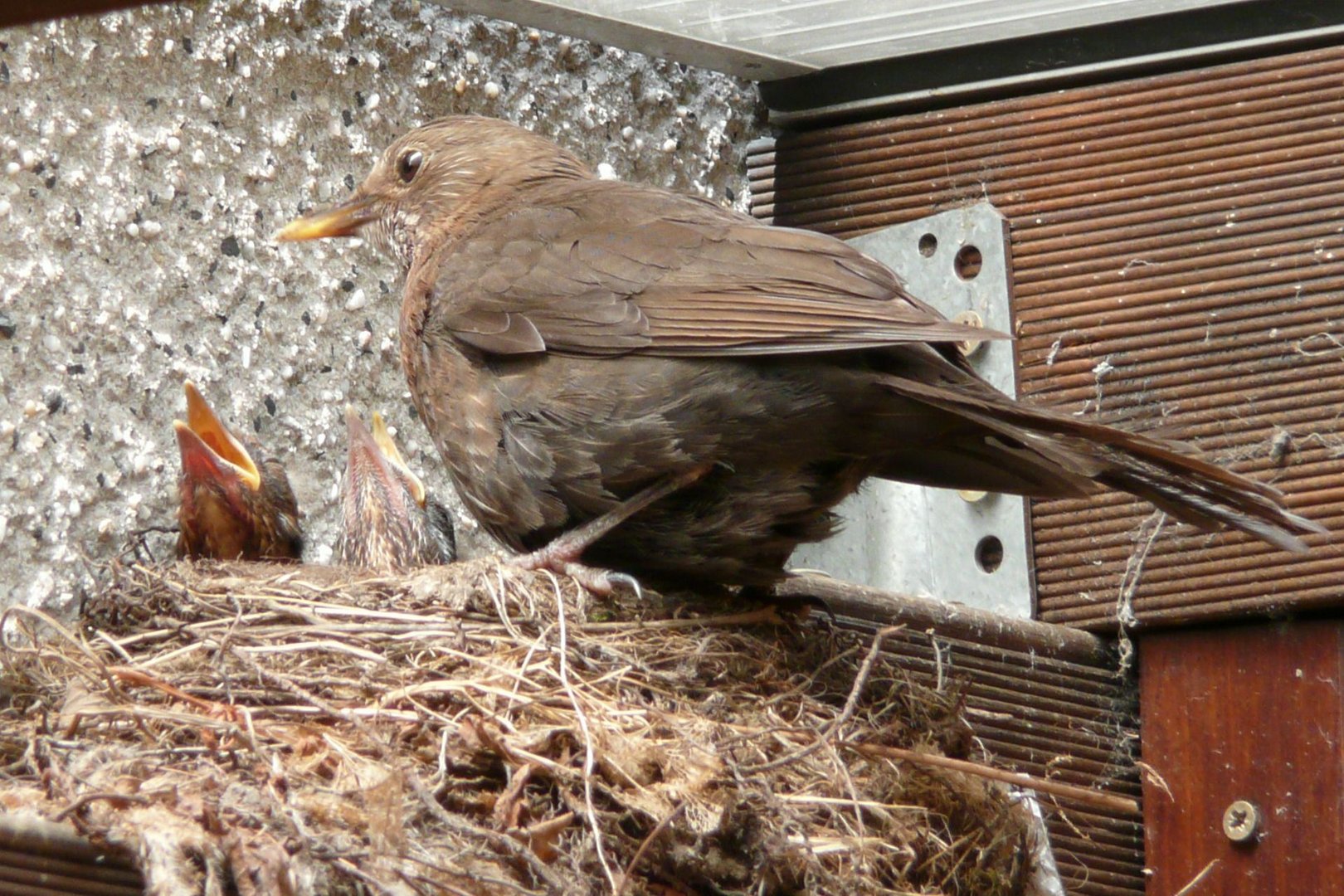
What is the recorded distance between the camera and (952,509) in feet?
14.3

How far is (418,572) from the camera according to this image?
11.5 feet

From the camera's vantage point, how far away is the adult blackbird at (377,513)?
13.3 feet

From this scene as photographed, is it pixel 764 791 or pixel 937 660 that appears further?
pixel 937 660

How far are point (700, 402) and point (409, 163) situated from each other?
4.13 ft

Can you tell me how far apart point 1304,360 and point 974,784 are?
131cm

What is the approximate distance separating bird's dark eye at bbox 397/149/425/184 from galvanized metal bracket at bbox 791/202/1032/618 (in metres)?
1.09

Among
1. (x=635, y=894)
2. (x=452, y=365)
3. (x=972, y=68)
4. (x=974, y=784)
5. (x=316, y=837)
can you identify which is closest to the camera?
(x=316, y=837)

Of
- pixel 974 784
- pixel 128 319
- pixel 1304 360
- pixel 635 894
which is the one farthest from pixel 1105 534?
A: pixel 128 319

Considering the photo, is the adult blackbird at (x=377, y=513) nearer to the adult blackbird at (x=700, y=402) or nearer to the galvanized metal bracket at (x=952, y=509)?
the adult blackbird at (x=700, y=402)

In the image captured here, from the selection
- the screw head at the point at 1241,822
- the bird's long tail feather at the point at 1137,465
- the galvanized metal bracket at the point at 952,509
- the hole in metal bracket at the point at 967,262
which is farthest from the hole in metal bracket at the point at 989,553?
the bird's long tail feather at the point at 1137,465

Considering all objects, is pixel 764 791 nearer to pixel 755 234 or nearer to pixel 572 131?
pixel 755 234

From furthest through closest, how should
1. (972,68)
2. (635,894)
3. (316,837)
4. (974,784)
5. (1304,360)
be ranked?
(972,68), (1304,360), (974,784), (635,894), (316,837)

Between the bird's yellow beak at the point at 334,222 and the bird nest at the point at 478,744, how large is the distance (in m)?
0.81

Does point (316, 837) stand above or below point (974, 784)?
below
